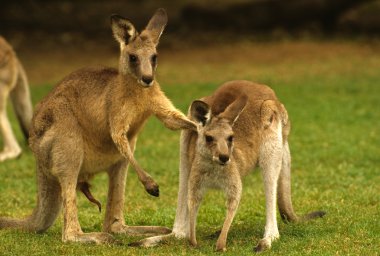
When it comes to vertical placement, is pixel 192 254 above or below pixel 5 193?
below

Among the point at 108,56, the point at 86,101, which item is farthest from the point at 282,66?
the point at 86,101

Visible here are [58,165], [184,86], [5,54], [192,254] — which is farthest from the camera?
[184,86]

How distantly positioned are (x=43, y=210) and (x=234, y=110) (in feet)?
5.66

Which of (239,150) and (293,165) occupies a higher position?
(293,165)

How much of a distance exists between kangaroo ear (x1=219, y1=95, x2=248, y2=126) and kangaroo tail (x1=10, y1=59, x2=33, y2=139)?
A: 4.83 m

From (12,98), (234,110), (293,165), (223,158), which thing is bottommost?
(223,158)

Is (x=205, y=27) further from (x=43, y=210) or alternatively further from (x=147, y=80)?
(x=147, y=80)

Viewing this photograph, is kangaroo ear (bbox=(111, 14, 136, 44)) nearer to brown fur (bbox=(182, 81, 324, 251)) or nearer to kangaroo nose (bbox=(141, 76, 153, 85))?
kangaroo nose (bbox=(141, 76, 153, 85))

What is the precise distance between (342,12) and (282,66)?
3110 mm

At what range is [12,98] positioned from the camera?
10.9m

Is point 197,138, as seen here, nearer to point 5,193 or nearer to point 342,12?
point 5,193

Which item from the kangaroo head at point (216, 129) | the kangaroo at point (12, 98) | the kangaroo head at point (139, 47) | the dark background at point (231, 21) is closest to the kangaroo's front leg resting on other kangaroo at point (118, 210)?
the kangaroo head at point (139, 47)

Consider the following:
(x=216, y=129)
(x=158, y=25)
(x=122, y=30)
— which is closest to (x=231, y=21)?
(x=158, y=25)

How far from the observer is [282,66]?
→ 55.1 feet
